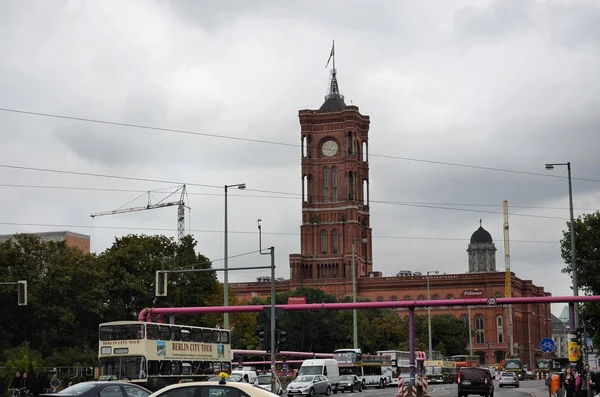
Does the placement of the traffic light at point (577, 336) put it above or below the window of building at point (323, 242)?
below

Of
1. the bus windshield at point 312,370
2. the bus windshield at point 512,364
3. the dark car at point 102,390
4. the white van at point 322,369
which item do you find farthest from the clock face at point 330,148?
the dark car at point 102,390

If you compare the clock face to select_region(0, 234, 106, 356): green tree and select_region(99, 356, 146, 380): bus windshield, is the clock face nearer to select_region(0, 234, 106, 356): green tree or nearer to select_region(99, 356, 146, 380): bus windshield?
select_region(0, 234, 106, 356): green tree

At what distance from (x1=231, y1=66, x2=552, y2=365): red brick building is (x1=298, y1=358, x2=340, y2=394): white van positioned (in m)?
99.5

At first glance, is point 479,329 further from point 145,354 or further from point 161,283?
point 145,354

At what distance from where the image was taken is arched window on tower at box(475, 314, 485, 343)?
527ft

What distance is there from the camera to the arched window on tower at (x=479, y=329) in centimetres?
16050

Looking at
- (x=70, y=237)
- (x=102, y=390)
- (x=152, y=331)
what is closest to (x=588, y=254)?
(x=152, y=331)

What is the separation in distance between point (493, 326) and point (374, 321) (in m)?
43.1

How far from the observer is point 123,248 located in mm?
75062

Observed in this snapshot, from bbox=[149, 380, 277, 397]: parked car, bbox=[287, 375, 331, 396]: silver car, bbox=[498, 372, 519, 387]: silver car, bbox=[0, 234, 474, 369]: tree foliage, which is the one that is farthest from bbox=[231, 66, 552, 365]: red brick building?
bbox=[149, 380, 277, 397]: parked car

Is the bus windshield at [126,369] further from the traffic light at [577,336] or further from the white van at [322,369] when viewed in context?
the white van at [322,369]

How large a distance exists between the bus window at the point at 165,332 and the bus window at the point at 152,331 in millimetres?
443

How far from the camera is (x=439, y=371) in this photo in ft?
317

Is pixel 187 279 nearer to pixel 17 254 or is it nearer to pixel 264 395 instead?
pixel 17 254
